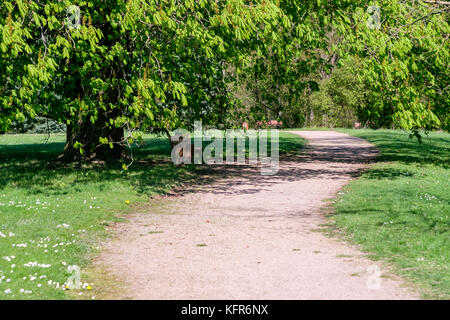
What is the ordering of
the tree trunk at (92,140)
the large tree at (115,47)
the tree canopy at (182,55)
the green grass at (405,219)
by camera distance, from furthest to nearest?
1. the tree trunk at (92,140)
2. the tree canopy at (182,55)
3. the large tree at (115,47)
4. the green grass at (405,219)

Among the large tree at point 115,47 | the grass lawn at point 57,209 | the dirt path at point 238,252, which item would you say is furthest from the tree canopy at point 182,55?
the dirt path at point 238,252

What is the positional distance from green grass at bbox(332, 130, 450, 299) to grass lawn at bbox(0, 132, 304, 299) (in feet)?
13.8

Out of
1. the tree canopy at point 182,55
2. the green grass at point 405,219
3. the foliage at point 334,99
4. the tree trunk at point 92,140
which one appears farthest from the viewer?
the foliage at point 334,99

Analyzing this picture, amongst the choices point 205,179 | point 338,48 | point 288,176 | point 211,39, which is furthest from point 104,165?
point 338,48

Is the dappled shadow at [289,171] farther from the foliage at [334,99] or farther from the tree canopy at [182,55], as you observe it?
the foliage at [334,99]

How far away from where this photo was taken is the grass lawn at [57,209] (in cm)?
704

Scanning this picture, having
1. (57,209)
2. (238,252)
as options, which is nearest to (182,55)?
(57,209)

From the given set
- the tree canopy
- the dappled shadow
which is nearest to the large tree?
the tree canopy

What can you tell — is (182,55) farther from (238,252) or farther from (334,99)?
(334,99)

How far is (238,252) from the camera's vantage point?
8.48 meters

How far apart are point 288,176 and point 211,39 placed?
6.54 meters

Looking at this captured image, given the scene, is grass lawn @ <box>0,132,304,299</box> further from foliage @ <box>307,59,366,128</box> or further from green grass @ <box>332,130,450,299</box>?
foliage @ <box>307,59,366,128</box>

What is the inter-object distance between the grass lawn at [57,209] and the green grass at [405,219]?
4191mm

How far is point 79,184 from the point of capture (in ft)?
48.5
